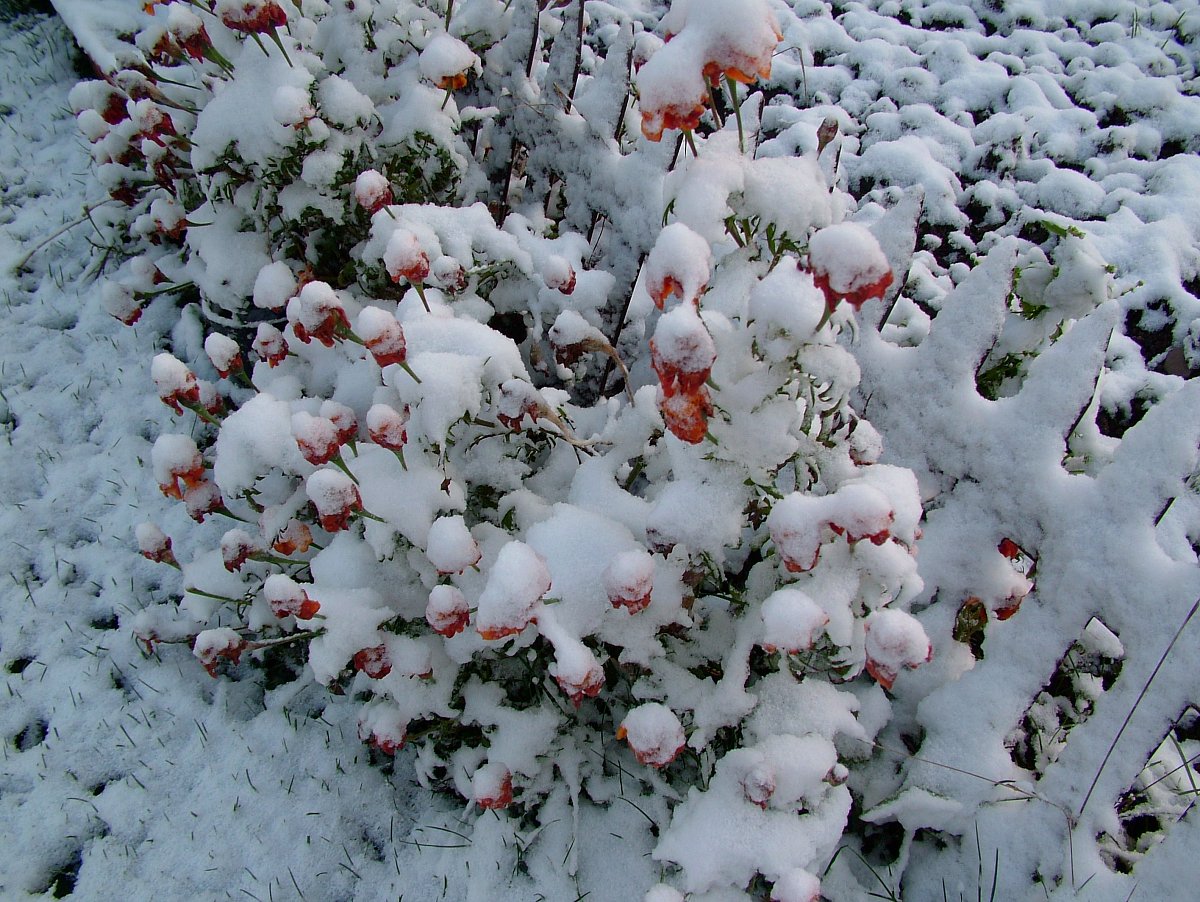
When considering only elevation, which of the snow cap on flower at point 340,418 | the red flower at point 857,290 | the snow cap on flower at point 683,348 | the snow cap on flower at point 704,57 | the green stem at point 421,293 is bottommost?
the snow cap on flower at point 340,418

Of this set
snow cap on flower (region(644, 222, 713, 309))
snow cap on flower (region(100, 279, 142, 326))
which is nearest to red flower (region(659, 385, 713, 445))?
snow cap on flower (region(644, 222, 713, 309))

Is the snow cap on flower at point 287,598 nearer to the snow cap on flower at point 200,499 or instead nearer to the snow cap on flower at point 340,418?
the snow cap on flower at point 340,418

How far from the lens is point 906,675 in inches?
69.7

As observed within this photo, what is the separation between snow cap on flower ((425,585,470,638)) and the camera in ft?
4.15

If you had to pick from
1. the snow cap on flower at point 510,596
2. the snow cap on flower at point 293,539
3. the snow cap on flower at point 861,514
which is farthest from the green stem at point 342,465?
the snow cap on flower at point 861,514

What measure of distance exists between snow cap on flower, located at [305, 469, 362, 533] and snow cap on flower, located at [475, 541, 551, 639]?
0.34 m

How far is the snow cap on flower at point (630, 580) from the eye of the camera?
1.18 m

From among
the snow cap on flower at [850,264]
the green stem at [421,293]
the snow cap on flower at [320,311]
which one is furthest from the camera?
the green stem at [421,293]

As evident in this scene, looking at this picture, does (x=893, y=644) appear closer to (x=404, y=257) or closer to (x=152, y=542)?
(x=404, y=257)

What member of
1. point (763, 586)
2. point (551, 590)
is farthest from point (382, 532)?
point (763, 586)

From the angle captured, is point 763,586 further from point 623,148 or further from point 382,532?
point 623,148

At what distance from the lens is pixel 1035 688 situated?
1.54 metres

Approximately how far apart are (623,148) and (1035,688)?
2104 millimetres

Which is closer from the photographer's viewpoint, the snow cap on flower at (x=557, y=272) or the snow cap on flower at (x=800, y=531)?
the snow cap on flower at (x=800, y=531)
